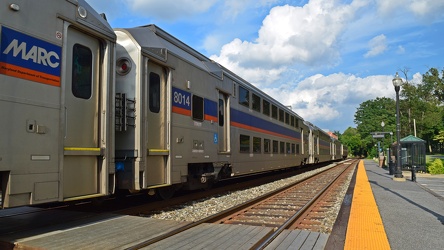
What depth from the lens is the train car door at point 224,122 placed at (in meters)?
10.3

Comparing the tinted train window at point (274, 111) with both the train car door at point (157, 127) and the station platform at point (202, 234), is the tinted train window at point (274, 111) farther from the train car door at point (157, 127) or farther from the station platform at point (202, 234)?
the station platform at point (202, 234)

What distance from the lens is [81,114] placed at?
17.5ft

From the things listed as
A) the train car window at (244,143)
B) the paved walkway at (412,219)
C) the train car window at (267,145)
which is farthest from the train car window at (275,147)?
the paved walkway at (412,219)

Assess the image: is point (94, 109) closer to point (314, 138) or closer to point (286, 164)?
point (286, 164)

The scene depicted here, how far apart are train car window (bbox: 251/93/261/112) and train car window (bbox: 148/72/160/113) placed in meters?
6.36

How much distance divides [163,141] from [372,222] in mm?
4210

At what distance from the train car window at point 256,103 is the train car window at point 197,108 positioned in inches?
179

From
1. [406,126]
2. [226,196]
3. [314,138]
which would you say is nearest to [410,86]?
[406,126]

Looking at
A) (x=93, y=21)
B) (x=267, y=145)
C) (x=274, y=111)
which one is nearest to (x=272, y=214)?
(x=93, y=21)

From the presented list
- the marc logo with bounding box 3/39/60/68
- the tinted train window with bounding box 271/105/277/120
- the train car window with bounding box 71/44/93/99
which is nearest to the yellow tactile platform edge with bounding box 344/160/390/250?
the train car window with bounding box 71/44/93/99

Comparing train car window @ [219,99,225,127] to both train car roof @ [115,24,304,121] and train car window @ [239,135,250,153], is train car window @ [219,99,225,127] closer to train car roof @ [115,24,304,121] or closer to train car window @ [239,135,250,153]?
train car roof @ [115,24,304,121]

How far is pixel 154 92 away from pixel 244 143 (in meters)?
5.38

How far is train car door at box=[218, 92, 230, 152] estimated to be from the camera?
33.9 feet

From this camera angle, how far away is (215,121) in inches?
381
